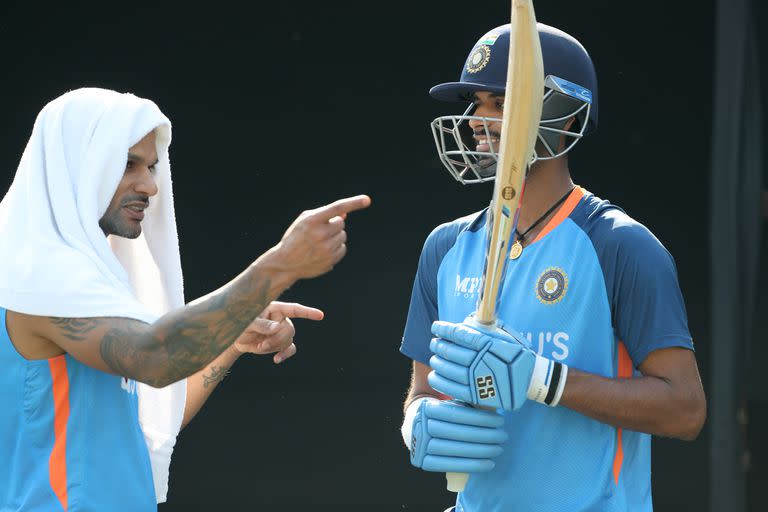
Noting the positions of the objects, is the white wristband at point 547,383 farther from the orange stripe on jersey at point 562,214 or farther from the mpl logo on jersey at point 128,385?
the mpl logo on jersey at point 128,385

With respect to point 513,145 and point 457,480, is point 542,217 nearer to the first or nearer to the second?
point 513,145

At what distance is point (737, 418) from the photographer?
342cm

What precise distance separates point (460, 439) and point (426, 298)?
45cm

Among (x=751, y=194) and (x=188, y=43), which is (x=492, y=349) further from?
(x=188, y=43)

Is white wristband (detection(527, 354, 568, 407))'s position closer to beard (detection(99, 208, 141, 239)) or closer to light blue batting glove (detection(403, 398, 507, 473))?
A: light blue batting glove (detection(403, 398, 507, 473))

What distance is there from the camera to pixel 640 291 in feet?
6.74

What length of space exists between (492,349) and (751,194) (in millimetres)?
1695

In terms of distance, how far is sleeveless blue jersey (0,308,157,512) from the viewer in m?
2.02

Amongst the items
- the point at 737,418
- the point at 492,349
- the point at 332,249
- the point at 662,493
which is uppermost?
the point at 332,249

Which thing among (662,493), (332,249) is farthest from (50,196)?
(662,493)

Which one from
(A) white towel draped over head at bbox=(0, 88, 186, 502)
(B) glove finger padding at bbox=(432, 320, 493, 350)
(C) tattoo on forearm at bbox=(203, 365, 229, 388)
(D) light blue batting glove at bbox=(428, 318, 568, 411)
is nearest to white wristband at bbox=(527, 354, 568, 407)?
(D) light blue batting glove at bbox=(428, 318, 568, 411)

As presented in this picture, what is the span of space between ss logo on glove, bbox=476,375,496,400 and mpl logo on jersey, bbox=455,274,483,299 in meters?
0.28

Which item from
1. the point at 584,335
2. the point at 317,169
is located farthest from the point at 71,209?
the point at 317,169

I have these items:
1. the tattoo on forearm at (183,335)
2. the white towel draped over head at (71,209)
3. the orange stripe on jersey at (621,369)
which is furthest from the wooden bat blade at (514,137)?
the white towel draped over head at (71,209)
